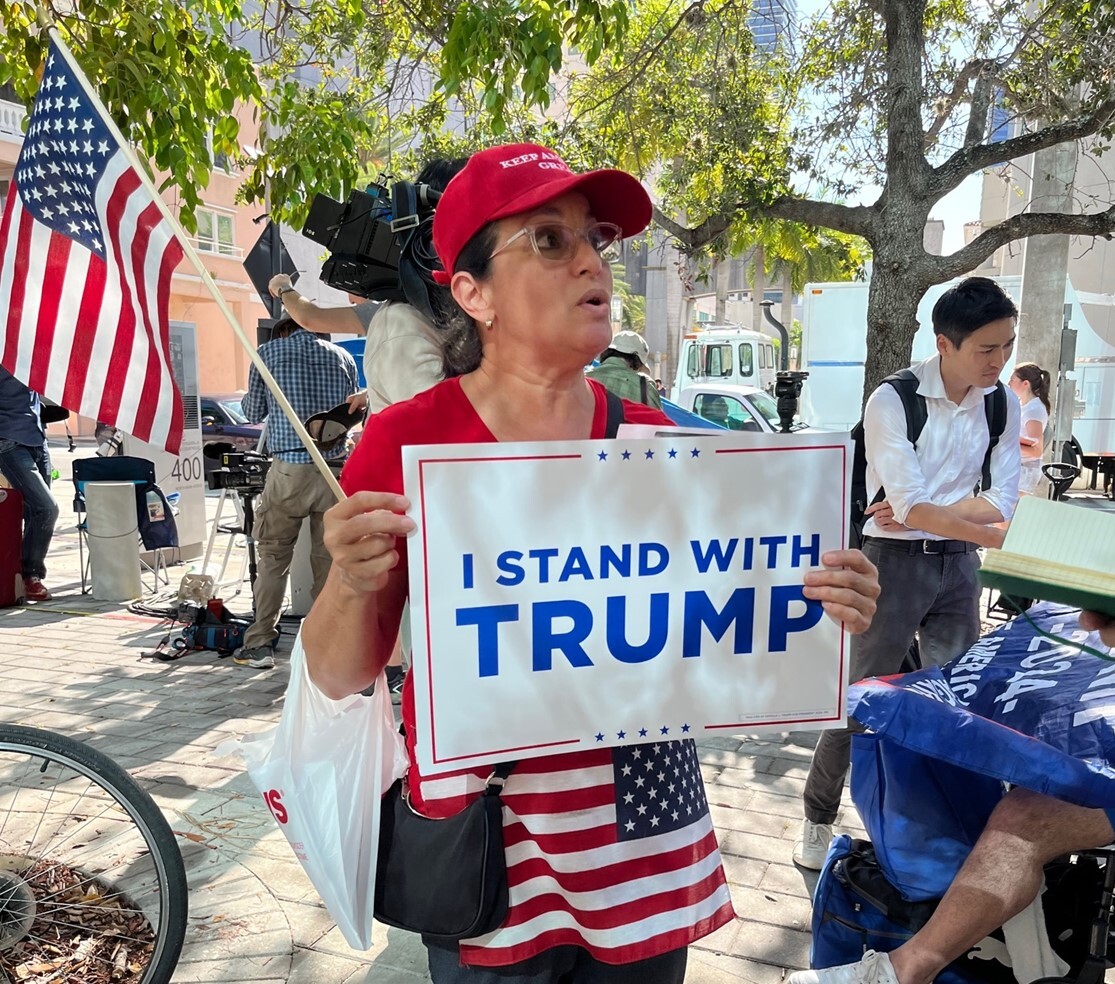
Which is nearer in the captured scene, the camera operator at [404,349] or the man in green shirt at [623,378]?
the camera operator at [404,349]

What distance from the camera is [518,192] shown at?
1464 mm

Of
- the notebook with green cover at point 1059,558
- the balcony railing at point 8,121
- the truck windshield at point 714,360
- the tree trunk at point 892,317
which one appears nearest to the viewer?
the notebook with green cover at point 1059,558

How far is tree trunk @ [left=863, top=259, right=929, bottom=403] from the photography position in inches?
269

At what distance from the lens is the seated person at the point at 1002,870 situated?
79.0 inches

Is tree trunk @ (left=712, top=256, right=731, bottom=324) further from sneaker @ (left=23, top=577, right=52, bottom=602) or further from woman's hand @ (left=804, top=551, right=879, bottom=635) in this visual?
woman's hand @ (left=804, top=551, right=879, bottom=635)

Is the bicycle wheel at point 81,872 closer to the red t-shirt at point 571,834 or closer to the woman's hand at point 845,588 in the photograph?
the red t-shirt at point 571,834

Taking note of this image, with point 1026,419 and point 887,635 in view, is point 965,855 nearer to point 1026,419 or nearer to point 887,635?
point 887,635

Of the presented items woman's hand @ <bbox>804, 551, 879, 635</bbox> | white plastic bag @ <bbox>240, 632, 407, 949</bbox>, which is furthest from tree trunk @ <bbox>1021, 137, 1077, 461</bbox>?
white plastic bag @ <bbox>240, 632, 407, 949</bbox>

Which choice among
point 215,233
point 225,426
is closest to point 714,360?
point 225,426

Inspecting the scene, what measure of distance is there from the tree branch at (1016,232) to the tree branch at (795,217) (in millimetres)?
604

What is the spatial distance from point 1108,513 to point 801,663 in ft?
1.67

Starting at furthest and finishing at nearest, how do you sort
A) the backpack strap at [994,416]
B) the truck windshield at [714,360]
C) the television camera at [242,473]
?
1. the truck windshield at [714,360]
2. the television camera at [242,473]
3. the backpack strap at [994,416]

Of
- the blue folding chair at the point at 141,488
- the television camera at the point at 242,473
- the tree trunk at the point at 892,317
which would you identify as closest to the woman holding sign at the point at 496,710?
the television camera at the point at 242,473

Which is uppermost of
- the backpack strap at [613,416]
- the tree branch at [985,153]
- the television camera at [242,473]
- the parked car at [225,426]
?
the tree branch at [985,153]
